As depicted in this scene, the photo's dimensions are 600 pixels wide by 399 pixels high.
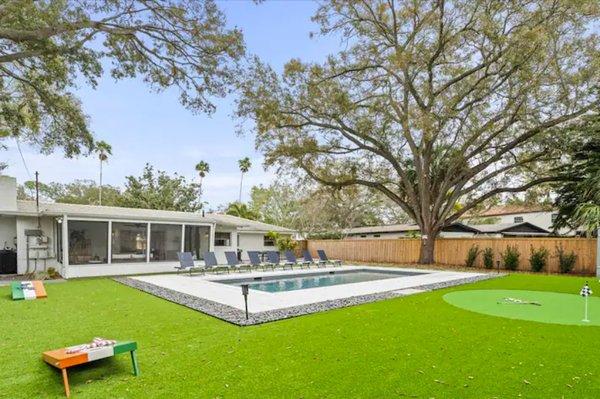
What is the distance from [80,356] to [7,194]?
1450cm

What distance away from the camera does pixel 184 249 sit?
17.7 m

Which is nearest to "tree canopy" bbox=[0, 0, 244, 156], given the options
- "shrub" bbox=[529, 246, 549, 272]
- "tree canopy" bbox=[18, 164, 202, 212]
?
"shrub" bbox=[529, 246, 549, 272]

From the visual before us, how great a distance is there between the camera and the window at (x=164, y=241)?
16.8 m

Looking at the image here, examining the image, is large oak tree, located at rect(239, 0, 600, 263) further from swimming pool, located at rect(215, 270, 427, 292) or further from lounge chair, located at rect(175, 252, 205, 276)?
lounge chair, located at rect(175, 252, 205, 276)

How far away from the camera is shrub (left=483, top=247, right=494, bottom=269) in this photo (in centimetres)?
1880

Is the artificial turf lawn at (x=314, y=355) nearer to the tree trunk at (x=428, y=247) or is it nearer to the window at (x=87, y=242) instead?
the window at (x=87, y=242)

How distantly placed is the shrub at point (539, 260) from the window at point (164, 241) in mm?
16019

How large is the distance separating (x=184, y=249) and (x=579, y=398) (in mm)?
16114

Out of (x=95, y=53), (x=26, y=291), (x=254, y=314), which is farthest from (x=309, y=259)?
(x=95, y=53)

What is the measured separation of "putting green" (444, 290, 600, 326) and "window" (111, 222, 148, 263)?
12.3 m

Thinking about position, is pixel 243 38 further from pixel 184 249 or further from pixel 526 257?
pixel 526 257

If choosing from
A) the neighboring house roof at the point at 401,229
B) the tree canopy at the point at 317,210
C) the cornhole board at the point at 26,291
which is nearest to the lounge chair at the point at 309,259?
the cornhole board at the point at 26,291

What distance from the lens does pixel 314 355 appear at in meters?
5.10

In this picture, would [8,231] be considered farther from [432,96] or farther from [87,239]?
[432,96]
